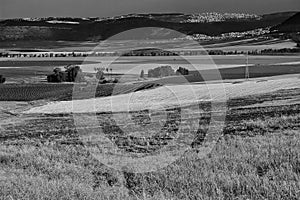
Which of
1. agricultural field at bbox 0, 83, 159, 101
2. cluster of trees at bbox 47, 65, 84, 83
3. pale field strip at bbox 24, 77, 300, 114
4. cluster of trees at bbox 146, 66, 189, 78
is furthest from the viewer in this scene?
cluster of trees at bbox 47, 65, 84, 83

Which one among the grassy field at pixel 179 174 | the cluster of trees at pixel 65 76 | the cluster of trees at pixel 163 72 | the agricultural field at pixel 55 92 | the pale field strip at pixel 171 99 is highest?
the grassy field at pixel 179 174

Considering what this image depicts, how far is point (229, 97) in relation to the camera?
3894 cm

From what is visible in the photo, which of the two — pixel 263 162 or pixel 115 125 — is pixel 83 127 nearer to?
pixel 115 125

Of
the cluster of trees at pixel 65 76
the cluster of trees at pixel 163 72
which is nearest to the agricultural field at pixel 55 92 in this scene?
the cluster of trees at pixel 163 72

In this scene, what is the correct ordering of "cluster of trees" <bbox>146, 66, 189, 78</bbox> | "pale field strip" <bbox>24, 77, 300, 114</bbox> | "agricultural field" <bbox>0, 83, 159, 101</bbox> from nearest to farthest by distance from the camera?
"pale field strip" <bbox>24, 77, 300, 114</bbox> → "agricultural field" <bbox>0, 83, 159, 101</bbox> → "cluster of trees" <bbox>146, 66, 189, 78</bbox>

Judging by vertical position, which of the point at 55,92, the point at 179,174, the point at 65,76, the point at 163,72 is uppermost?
the point at 179,174

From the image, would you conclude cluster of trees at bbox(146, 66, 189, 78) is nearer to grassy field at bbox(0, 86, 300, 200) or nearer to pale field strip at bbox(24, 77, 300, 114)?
pale field strip at bbox(24, 77, 300, 114)

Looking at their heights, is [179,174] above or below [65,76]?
above

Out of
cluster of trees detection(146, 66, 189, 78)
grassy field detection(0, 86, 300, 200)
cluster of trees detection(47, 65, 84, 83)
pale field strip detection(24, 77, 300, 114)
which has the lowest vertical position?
cluster of trees detection(47, 65, 84, 83)

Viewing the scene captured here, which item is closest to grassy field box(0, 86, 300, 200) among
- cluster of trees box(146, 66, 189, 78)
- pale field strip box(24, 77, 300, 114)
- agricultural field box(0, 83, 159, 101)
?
pale field strip box(24, 77, 300, 114)

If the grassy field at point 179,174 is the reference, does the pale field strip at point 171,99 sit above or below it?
below

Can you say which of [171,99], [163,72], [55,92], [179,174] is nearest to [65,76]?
[163,72]

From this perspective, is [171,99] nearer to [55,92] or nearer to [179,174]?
[55,92]

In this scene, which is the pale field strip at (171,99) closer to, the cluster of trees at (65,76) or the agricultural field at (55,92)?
the agricultural field at (55,92)
